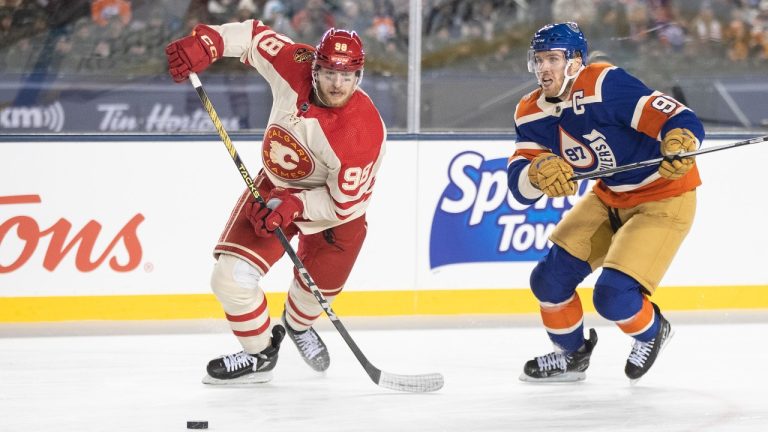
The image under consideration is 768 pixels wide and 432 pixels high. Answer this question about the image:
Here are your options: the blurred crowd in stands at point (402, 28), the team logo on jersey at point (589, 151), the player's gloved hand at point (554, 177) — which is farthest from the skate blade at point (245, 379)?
the blurred crowd in stands at point (402, 28)

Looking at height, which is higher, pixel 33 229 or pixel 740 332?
pixel 33 229

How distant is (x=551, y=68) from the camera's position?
3.70 meters

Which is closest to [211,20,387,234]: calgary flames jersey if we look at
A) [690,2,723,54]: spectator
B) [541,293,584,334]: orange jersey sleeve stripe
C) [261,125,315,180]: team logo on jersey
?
[261,125,315,180]: team logo on jersey

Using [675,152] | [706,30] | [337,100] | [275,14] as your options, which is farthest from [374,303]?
[675,152]

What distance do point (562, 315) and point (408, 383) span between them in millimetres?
538

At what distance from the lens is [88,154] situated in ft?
16.2

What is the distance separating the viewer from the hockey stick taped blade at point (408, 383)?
Result: 150 inches

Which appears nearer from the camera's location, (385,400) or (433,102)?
(385,400)

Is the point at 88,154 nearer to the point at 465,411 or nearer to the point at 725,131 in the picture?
the point at 465,411

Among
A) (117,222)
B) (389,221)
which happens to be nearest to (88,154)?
(117,222)

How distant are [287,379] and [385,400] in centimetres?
46

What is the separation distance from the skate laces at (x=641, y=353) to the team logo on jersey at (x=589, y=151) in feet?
1.81

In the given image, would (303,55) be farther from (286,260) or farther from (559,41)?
(286,260)

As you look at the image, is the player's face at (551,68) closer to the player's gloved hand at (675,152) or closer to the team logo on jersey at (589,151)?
the team logo on jersey at (589,151)
